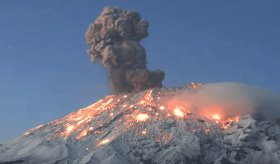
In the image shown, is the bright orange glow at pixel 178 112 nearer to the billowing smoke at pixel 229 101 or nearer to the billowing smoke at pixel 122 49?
the billowing smoke at pixel 229 101

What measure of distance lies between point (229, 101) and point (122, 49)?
15.2 m

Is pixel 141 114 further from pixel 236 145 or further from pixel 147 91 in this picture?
pixel 236 145

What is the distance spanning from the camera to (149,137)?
76.6 meters

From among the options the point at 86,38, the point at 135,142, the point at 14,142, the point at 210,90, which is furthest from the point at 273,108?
the point at 14,142

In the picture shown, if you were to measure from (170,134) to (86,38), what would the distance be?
65.4 feet

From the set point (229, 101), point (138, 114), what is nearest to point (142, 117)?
point (138, 114)

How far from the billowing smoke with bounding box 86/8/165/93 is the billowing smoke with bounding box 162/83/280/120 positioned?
4.23 metres

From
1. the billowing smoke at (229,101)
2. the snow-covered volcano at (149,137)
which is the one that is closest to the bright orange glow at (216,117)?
the snow-covered volcano at (149,137)

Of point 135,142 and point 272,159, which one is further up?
point 135,142

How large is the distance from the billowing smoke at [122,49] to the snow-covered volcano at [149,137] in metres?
1.58

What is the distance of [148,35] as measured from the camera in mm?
88438

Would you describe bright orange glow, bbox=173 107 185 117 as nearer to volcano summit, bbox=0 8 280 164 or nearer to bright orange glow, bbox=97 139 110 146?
volcano summit, bbox=0 8 280 164

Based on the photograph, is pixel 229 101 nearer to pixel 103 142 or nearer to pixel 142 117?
pixel 142 117

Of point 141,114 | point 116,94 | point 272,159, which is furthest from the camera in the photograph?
point 116,94
